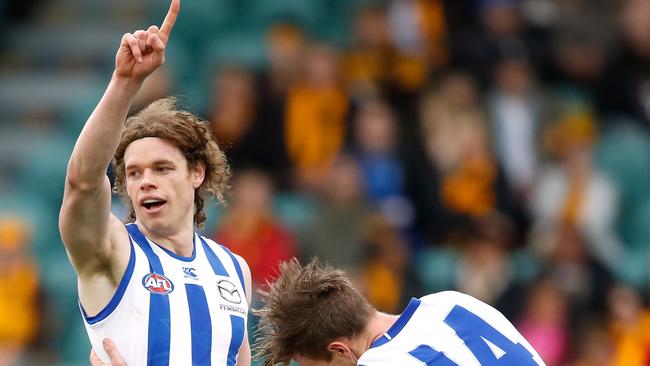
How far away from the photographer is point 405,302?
29.6 ft

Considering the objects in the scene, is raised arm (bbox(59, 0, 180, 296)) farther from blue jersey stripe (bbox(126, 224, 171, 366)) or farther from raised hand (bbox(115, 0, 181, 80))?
blue jersey stripe (bbox(126, 224, 171, 366))

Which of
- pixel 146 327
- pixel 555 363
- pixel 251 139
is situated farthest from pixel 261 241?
pixel 146 327

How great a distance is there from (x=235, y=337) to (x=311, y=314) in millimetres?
379

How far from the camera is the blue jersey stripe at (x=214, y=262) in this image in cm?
496

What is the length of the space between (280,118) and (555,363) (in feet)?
9.54

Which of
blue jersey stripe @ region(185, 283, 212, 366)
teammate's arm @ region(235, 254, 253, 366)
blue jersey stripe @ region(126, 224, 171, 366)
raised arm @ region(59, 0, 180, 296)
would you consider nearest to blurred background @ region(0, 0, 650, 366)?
teammate's arm @ region(235, 254, 253, 366)

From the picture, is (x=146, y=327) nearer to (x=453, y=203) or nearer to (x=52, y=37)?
(x=453, y=203)

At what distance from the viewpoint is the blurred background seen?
926 centimetres

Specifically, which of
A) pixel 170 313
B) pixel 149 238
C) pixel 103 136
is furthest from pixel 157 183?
pixel 103 136

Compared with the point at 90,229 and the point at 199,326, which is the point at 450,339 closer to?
the point at 199,326

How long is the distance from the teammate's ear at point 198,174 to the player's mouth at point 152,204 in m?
0.25

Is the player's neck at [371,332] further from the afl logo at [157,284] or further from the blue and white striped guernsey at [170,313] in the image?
the afl logo at [157,284]

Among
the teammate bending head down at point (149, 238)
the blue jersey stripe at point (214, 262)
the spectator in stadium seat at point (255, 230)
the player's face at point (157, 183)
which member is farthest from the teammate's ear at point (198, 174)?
the spectator in stadium seat at point (255, 230)

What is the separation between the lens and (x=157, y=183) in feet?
15.4
